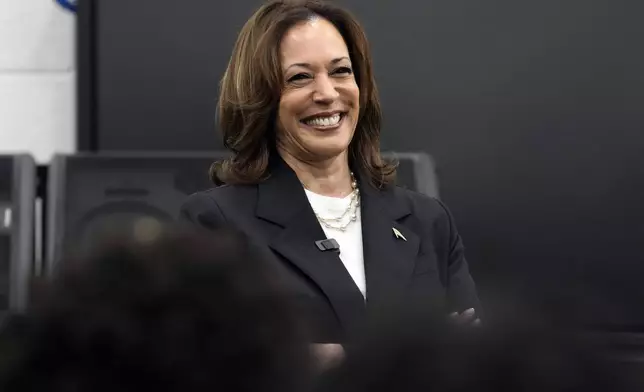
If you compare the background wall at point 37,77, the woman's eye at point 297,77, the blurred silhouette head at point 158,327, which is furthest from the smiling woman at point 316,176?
the background wall at point 37,77

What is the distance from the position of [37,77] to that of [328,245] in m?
1.49

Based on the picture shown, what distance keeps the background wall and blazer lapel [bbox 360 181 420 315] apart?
1.32m

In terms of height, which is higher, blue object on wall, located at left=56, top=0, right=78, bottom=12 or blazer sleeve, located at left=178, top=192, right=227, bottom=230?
blue object on wall, located at left=56, top=0, right=78, bottom=12

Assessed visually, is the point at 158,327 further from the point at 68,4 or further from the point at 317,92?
the point at 68,4

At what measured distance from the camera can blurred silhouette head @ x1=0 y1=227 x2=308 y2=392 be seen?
0.82ft

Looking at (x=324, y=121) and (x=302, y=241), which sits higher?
(x=324, y=121)

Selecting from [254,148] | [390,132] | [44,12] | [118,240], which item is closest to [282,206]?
[254,148]

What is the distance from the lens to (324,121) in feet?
4.28

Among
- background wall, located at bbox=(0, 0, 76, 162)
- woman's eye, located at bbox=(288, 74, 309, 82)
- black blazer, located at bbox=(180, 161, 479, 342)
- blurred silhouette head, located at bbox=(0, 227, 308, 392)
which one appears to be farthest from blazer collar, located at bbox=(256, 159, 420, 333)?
background wall, located at bbox=(0, 0, 76, 162)

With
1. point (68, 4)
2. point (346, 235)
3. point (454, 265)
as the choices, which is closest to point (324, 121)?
point (346, 235)

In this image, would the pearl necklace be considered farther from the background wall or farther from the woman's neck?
the background wall

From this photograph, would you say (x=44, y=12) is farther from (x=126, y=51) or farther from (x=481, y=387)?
(x=481, y=387)

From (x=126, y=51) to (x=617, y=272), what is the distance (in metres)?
1.43

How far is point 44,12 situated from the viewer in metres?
2.41
